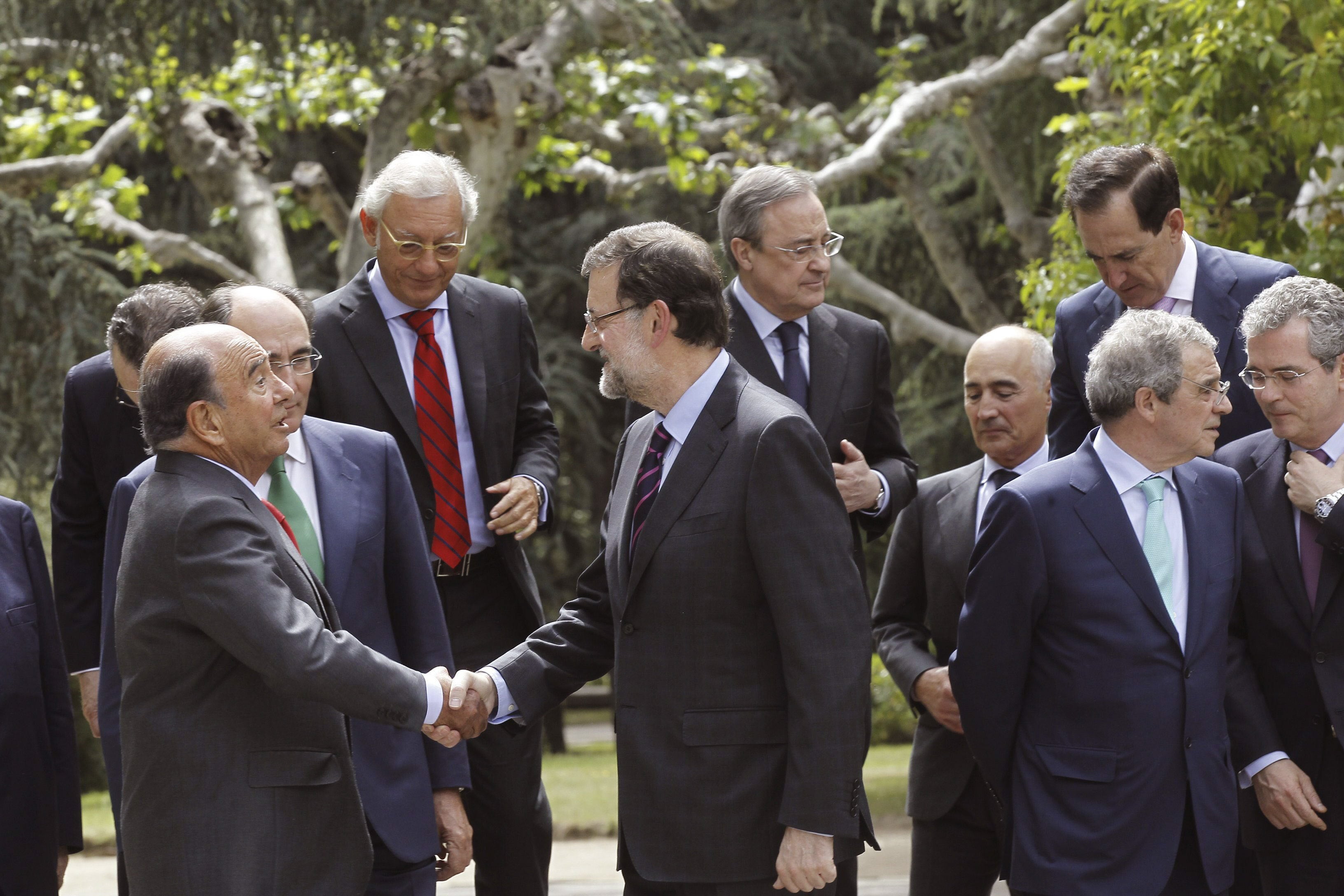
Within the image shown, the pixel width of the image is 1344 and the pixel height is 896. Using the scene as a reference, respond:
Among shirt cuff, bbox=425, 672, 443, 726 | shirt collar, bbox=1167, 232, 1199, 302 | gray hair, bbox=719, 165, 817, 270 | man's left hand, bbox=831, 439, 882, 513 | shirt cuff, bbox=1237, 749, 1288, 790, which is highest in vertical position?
gray hair, bbox=719, 165, 817, 270

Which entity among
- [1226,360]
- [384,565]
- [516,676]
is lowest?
[516,676]

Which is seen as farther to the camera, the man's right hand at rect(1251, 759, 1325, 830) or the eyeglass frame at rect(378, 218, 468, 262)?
the eyeglass frame at rect(378, 218, 468, 262)

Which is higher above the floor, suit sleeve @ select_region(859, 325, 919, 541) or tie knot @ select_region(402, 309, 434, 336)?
tie knot @ select_region(402, 309, 434, 336)

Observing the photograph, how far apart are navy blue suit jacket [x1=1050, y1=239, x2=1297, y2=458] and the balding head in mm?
183

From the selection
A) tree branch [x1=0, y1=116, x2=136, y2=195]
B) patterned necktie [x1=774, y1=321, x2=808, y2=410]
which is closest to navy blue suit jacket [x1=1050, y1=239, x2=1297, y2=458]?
patterned necktie [x1=774, y1=321, x2=808, y2=410]

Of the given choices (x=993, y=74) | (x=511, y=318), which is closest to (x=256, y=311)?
(x=511, y=318)

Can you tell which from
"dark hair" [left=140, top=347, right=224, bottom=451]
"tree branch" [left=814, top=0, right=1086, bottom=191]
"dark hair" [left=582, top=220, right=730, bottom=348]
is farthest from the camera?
"tree branch" [left=814, top=0, right=1086, bottom=191]

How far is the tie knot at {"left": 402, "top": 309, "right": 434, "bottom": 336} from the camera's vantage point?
14.2 ft

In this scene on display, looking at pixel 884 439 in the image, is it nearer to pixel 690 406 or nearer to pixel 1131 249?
pixel 1131 249

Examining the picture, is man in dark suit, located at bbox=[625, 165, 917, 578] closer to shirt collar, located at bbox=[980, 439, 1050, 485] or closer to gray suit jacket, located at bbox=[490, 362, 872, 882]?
shirt collar, located at bbox=[980, 439, 1050, 485]

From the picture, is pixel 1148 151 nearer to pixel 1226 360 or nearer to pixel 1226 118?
pixel 1226 360

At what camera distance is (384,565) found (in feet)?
12.0

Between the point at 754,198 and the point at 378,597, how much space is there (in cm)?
148

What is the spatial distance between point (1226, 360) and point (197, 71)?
282 inches
